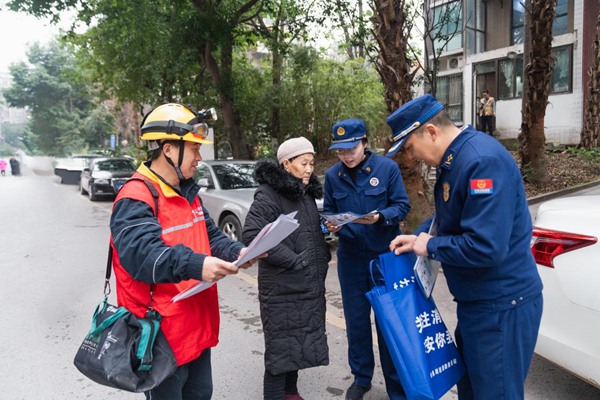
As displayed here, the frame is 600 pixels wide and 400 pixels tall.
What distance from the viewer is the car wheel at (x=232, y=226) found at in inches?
273

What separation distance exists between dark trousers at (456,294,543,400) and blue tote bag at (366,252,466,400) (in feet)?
0.52

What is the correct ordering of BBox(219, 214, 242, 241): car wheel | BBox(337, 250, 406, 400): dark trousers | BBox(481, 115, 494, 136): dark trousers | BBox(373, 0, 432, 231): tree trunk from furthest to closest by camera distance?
1. BBox(481, 115, 494, 136): dark trousers
2. BBox(219, 214, 242, 241): car wheel
3. BBox(373, 0, 432, 231): tree trunk
4. BBox(337, 250, 406, 400): dark trousers

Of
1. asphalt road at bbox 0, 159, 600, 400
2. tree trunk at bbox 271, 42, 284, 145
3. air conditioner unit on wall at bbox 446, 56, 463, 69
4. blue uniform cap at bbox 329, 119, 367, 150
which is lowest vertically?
asphalt road at bbox 0, 159, 600, 400

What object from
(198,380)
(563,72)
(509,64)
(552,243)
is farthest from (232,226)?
(509,64)

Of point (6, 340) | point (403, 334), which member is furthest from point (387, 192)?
point (6, 340)

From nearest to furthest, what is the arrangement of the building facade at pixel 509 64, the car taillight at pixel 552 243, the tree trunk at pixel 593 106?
the car taillight at pixel 552 243 → the tree trunk at pixel 593 106 → the building facade at pixel 509 64

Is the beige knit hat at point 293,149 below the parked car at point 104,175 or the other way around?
the other way around

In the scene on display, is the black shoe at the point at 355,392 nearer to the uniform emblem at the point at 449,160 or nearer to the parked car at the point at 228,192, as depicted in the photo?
the uniform emblem at the point at 449,160

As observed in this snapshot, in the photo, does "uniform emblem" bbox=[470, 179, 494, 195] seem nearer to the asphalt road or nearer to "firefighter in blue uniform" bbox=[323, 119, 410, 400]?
"firefighter in blue uniform" bbox=[323, 119, 410, 400]

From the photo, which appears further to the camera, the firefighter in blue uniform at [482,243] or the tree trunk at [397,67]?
the tree trunk at [397,67]

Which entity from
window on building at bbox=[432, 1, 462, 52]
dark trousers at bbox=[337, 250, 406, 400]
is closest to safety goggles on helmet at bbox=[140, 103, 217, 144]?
dark trousers at bbox=[337, 250, 406, 400]

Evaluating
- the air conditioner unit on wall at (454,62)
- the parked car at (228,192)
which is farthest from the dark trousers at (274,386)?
the air conditioner unit on wall at (454,62)

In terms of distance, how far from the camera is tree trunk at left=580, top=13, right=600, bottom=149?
41.0 ft

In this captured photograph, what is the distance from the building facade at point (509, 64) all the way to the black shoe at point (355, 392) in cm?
1288
